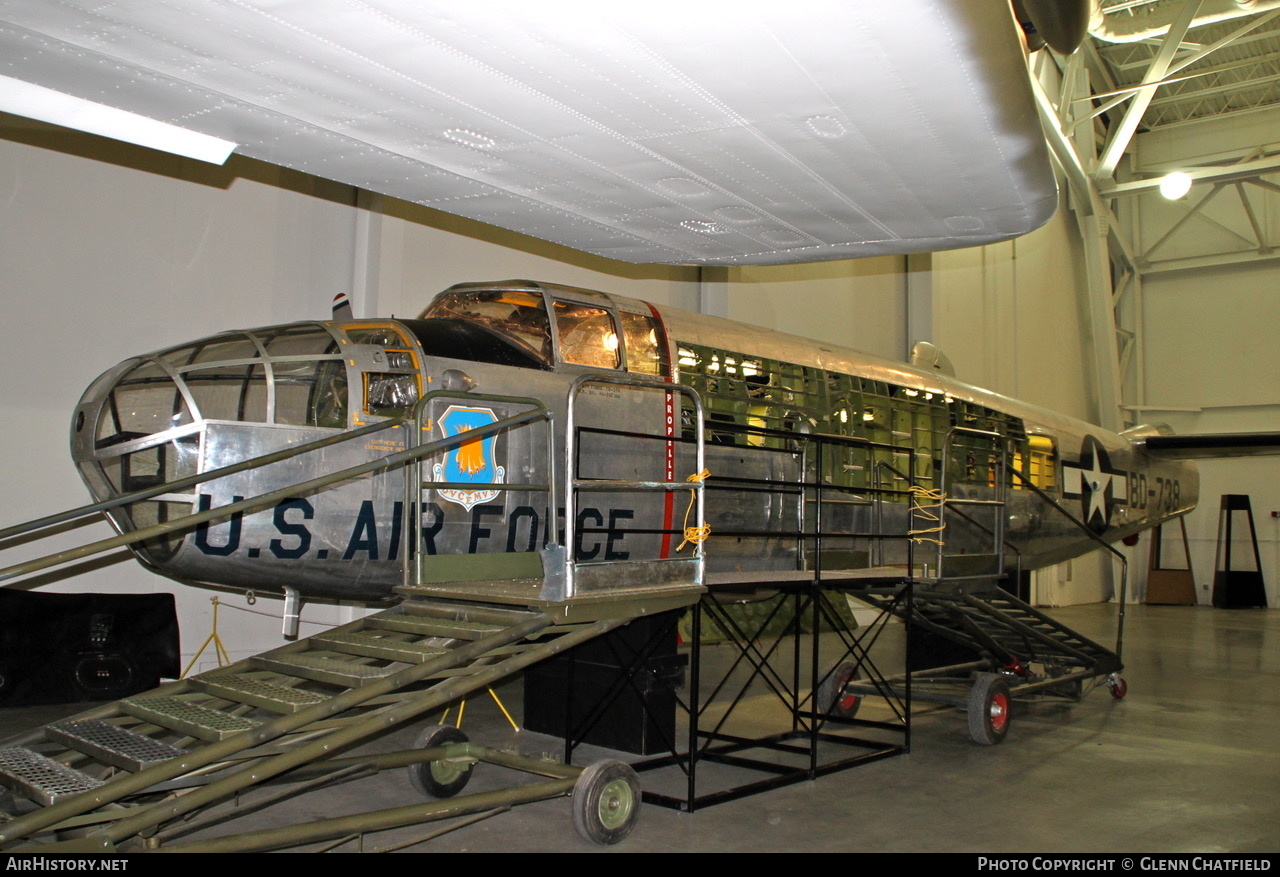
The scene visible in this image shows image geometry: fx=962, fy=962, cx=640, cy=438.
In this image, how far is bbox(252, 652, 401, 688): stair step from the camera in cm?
422

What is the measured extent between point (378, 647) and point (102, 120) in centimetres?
365

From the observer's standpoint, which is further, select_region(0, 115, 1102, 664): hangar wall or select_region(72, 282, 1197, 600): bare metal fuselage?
select_region(0, 115, 1102, 664): hangar wall

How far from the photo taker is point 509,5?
4.53m

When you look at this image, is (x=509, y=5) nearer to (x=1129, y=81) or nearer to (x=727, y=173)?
(x=727, y=173)

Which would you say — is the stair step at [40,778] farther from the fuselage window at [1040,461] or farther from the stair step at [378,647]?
the fuselage window at [1040,461]

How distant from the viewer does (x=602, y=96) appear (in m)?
5.35

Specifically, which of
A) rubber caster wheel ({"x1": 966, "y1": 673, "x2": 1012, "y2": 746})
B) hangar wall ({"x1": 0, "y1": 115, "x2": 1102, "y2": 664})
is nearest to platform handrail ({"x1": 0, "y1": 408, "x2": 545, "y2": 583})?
hangar wall ({"x1": 0, "y1": 115, "x2": 1102, "y2": 664})

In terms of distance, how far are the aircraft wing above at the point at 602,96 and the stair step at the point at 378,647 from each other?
299 centimetres

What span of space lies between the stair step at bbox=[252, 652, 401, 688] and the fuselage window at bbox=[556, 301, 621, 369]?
282 cm

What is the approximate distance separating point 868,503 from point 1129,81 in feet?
77.1

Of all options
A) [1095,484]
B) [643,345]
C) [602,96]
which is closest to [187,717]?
[602,96]

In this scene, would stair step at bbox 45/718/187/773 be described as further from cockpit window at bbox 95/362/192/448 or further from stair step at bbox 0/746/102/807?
cockpit window at bbox 95/362/192/448

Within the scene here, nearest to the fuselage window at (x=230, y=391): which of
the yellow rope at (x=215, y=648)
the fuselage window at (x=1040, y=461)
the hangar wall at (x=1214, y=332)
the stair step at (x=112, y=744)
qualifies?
the stair step at (x=112, y=744)
